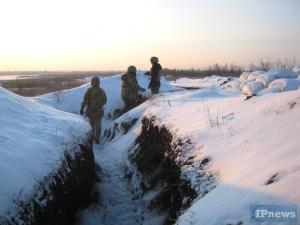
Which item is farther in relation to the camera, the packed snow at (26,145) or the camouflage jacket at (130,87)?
the camouflage jacket at (130,87)

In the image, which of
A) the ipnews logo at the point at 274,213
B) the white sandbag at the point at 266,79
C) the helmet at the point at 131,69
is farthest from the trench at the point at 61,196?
the helmet at the point at 131,69

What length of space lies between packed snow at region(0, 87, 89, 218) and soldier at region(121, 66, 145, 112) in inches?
253

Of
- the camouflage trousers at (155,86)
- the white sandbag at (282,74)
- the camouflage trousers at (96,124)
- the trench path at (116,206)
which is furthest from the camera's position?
the camouflage trousers at (155,86)

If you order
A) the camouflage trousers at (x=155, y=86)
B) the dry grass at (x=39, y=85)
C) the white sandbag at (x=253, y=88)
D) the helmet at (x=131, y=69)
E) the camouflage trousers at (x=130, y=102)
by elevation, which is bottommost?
the dry grass at (x=39, y=85)

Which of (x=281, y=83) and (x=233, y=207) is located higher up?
(x=281, y=83)

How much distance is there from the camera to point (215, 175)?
501cm

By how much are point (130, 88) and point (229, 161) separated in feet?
33.2

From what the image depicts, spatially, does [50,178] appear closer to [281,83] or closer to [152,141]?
[152,141]

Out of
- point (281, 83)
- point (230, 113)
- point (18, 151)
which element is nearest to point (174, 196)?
point (230, 113)

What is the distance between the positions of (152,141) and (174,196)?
3053 mm

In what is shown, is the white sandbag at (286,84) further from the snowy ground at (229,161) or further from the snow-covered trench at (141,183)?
the snow-covered trench at (141,183)

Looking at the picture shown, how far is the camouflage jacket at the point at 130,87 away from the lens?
47.7ft

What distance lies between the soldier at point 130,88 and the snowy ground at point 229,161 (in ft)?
13.4

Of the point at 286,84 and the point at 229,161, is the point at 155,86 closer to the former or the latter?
the point at 286,84
